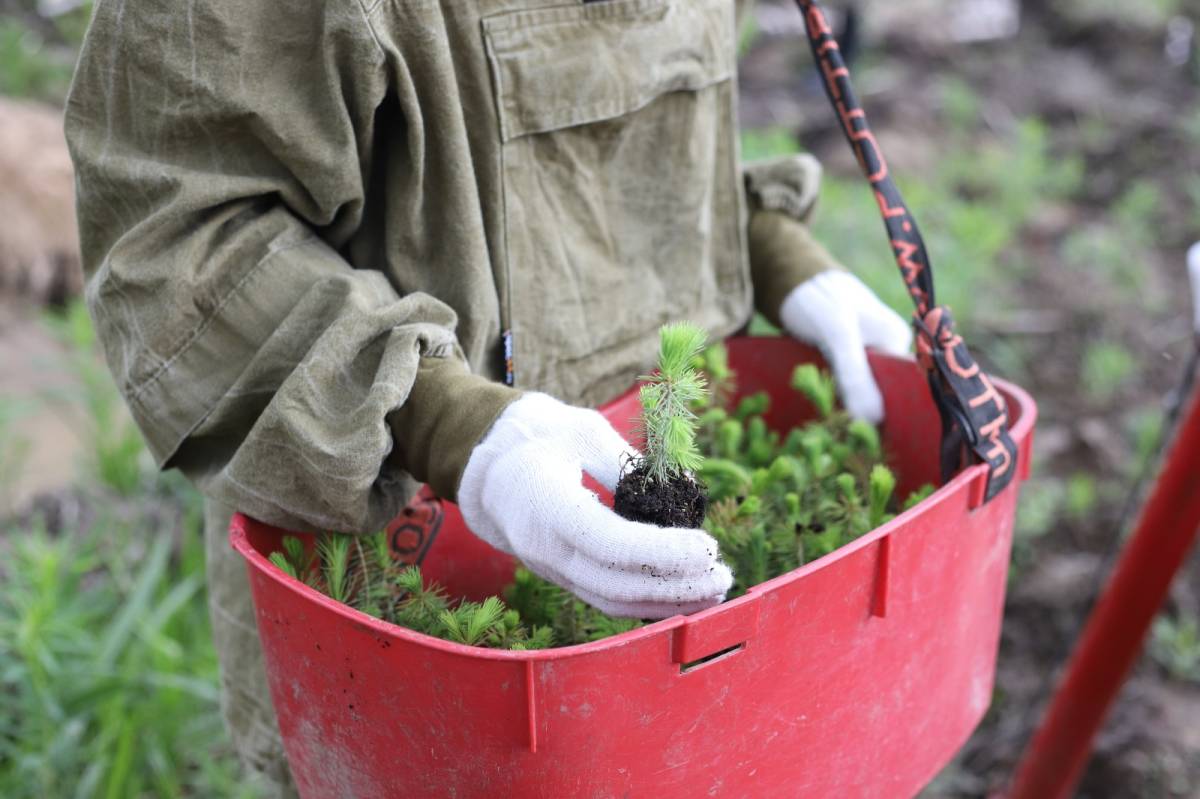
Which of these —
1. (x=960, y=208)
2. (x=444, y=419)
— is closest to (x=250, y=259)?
(x=444, y=419)

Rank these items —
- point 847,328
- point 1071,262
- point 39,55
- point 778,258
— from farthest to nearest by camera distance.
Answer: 1. point 39,55
2. point 1071,262
3. point 778,258
4. point 847,328

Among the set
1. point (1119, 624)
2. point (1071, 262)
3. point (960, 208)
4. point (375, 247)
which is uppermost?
point (375, 247)

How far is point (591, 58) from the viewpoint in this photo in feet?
4.10

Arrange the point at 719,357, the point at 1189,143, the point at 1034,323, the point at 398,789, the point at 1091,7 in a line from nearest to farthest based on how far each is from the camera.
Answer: the point at 398,789
the point at 719,357
the point at 1034,323
the point at 1189,143
the point at 1091,7

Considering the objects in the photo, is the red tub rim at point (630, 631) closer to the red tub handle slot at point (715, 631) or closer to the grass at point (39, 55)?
the red tub handle slot at point (715, 631)

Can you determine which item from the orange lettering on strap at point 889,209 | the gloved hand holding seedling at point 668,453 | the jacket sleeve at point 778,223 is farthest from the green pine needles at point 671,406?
the jacket sleeve at point 778,223

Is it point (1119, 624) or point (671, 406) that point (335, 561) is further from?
point (1119, 624)

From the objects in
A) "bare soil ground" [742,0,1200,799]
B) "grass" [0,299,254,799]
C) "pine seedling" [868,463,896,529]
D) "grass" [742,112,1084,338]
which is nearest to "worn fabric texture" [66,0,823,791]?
"pine seedling" [868,463,896,529]

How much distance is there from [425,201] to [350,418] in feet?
0.91

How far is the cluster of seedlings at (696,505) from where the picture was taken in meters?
0.95

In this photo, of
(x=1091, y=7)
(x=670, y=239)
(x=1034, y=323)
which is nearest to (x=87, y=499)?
(x=670, y=239)

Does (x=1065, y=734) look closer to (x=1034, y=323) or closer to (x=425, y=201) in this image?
(x=425, y=201)

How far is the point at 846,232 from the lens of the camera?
12.4ft

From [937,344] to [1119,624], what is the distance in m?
0.91
